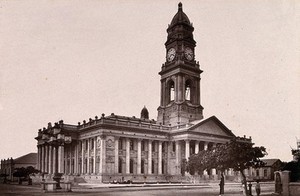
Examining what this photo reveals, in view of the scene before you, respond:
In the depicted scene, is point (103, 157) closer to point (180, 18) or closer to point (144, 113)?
point (180, 18)

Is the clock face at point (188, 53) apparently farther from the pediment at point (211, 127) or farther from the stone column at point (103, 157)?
the stone column at point (103, 157)

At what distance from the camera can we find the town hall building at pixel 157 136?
199 feet

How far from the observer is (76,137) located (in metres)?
68.1

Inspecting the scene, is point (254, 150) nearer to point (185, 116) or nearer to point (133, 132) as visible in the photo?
point (133, 132)

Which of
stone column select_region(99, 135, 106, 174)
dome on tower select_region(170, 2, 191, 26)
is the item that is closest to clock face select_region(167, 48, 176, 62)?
dome on tower select_region(170, 2, 191, 26)

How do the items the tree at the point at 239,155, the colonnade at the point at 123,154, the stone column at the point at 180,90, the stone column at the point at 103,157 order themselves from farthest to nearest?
the stone column at the point at 180,90 → the colonnade at the point at 123,154 → the stone column at the point at 103,157 → the tree at the point at 239,155

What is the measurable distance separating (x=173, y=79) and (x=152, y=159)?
52.7 feet

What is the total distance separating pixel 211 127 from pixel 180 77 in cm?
1095

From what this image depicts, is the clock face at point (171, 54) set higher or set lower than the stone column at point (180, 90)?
higher

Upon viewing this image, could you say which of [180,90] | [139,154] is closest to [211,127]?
[180,90]

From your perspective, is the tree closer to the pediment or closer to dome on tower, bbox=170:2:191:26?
the pediment

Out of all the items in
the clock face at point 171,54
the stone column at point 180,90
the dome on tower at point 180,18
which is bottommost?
the stone column at point 180,90

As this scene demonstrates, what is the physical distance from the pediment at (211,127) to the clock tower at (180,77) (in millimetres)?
3854

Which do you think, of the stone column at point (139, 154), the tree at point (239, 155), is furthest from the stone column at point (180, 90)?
the tree at point (239, 155)
